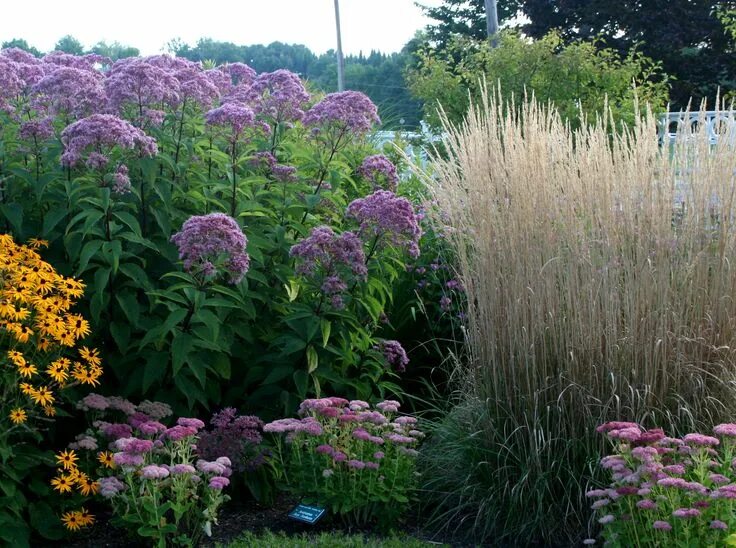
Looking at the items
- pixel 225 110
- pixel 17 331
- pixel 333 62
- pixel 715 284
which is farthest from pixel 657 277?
pixel 333 62

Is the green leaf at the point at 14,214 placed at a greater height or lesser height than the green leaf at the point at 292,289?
greater

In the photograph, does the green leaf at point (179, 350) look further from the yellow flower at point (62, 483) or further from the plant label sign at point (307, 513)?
the plant label sign at point (307, 513)

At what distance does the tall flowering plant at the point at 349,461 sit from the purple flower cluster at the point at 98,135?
5.06 ft

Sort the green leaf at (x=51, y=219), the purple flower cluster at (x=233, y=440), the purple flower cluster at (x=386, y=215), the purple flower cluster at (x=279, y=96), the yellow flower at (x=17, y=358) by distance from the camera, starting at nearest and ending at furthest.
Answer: the yellow flower at (x=17, y=358), the purple flower cluster at (x=233, y=440), the green leaf at (x=51, y=219), the purple flower cluster at (x=386, y=215), the purple flower cluster at (x=279, y=96)

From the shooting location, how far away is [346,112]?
5461mm

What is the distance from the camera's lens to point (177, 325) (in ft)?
15.6

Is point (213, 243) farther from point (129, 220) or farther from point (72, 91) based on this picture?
point (72, 91)

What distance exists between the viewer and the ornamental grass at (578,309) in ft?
15.2

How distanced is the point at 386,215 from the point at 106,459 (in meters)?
1.85

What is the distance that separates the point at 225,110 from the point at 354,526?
2.22m

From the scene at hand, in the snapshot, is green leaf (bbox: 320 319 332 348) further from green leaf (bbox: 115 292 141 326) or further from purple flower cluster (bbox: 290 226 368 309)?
green leaf (bbox: 115 292 141 326)

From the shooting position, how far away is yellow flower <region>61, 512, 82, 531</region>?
176 inches

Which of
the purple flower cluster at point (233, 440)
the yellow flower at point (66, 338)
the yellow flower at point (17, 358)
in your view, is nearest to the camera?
the yellow flower at point (17, 358)

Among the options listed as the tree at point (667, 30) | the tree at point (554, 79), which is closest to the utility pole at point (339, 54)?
the tree at point (667, 30)
